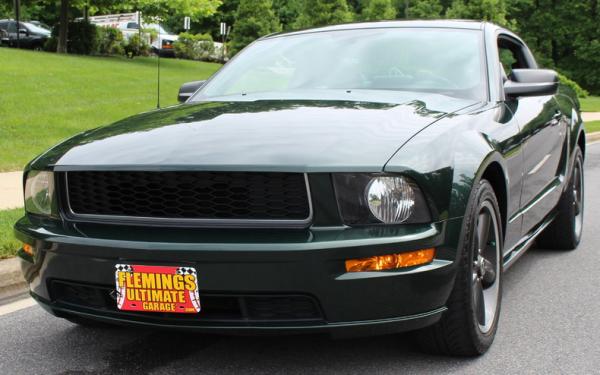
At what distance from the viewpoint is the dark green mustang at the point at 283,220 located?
285cm

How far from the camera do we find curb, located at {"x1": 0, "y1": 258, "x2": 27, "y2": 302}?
15.4ft

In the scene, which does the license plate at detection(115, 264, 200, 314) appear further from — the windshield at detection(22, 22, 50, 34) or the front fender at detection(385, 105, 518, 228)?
the windshield at detection(22, 22, 50, 34)

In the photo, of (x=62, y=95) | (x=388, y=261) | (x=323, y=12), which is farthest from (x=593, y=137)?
(x=323, y=12)

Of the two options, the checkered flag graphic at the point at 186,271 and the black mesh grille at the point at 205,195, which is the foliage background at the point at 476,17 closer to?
the black mesh grille at the point at 205,195

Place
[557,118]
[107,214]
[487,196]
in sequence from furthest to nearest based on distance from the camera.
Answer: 1. [557,118]
2. [487,196]
3. [107,214]

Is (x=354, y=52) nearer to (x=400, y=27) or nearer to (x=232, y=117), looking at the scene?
(x=400, y=27)

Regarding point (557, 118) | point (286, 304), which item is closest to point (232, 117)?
point (286, 304)

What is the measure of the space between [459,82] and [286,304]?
186 centimetres

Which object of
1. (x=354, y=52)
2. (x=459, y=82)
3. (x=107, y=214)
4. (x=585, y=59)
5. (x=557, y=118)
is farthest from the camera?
(x=585, y=59)

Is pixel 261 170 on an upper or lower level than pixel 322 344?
upper

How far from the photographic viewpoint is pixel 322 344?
3605 mm

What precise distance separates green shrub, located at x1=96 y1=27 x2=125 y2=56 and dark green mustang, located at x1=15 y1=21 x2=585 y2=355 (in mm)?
26275

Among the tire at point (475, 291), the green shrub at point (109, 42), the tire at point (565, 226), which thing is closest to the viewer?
the tire at point (475, 291)

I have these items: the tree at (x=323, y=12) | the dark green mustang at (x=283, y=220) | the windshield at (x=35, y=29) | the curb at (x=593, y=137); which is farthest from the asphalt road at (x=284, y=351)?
the tree at (x=323, y=12)
